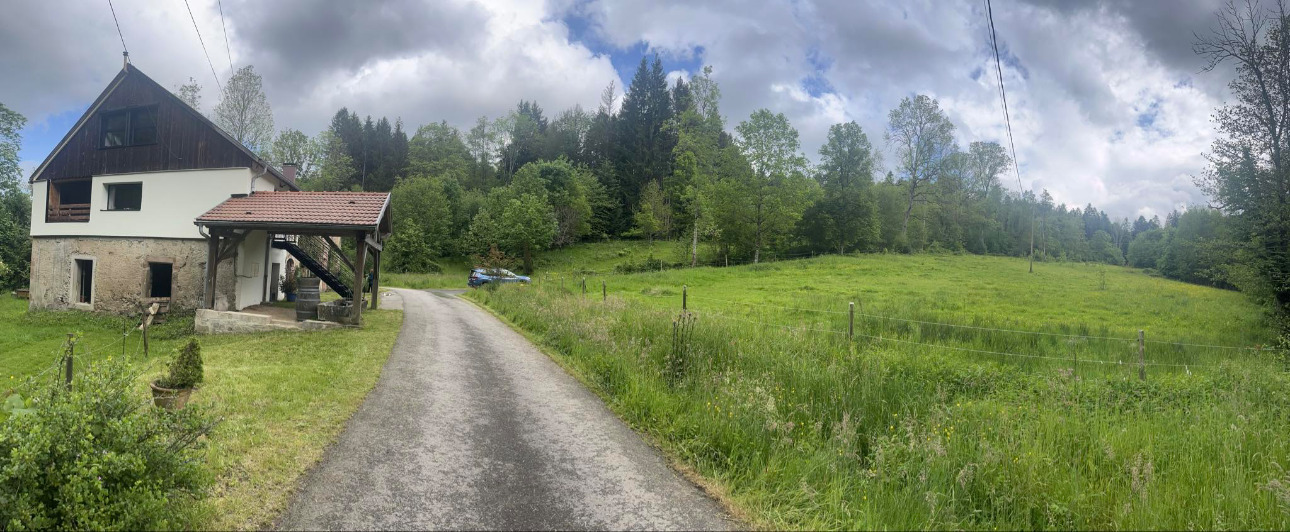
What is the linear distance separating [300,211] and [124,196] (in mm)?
9315

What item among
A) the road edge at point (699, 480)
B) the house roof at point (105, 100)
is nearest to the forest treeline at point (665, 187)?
the house roof at point (105, 100)

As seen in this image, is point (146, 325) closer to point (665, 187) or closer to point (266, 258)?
point (266, 258)

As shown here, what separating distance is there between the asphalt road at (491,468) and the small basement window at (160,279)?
1493 cm

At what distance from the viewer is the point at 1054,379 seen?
7848mm

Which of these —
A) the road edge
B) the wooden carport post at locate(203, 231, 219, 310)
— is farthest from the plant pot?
the wooden carport post at locate(203, 231, 219, 310)

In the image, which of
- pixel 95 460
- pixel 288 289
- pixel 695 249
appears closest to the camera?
pixel 95 460

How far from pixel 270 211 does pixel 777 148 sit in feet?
105

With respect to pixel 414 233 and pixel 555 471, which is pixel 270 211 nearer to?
pixel 555 471

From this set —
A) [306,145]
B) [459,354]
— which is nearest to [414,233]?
[306,145]

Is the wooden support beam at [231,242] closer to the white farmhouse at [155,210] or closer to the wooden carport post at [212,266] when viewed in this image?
the white farmhouse at [155,210]

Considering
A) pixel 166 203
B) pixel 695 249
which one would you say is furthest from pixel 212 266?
pixel 695 249

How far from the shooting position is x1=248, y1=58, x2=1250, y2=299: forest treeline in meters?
40.5

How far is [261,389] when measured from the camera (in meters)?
7.17

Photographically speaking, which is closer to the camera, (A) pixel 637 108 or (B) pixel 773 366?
(B) pixel 773 366
